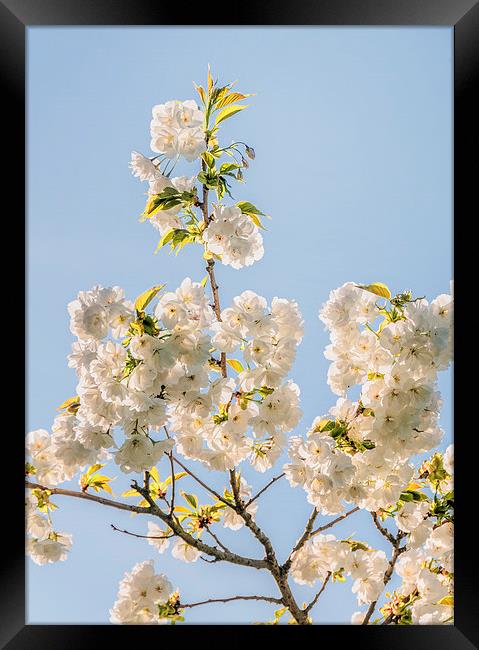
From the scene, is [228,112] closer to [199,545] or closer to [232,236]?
[232,236]

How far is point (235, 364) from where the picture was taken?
1.71 m

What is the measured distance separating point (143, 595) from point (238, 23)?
5.26 feet

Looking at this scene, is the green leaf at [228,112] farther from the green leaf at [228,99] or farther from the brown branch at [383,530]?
the brown branch at [383,530]

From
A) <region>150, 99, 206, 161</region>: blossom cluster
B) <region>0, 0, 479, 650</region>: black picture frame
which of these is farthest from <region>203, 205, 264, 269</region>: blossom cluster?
<region>0, 0, 479, 650</region>: black picture frame

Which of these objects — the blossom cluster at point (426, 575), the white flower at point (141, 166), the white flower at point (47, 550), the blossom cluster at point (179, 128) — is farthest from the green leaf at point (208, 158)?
the blossom cluster at point (426, 575)

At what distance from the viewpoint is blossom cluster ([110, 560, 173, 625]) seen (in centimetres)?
181

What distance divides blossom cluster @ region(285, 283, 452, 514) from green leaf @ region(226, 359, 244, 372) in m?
0.25

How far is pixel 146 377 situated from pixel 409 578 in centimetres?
119

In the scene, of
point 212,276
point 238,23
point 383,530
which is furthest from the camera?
point 383,530

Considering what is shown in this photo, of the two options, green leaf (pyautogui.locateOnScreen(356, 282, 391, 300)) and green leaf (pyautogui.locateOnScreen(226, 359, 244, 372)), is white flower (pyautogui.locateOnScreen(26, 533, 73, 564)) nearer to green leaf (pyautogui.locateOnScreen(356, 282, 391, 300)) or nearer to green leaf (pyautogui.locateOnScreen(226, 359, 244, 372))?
green leaf (pyautogui.locateOnScreen(226, 359, 244, 372))

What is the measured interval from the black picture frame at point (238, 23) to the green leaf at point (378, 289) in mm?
343

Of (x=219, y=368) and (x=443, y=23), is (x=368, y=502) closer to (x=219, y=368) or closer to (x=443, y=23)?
(x=219, y=368)

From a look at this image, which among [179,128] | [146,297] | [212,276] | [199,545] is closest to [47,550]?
[199,545]
